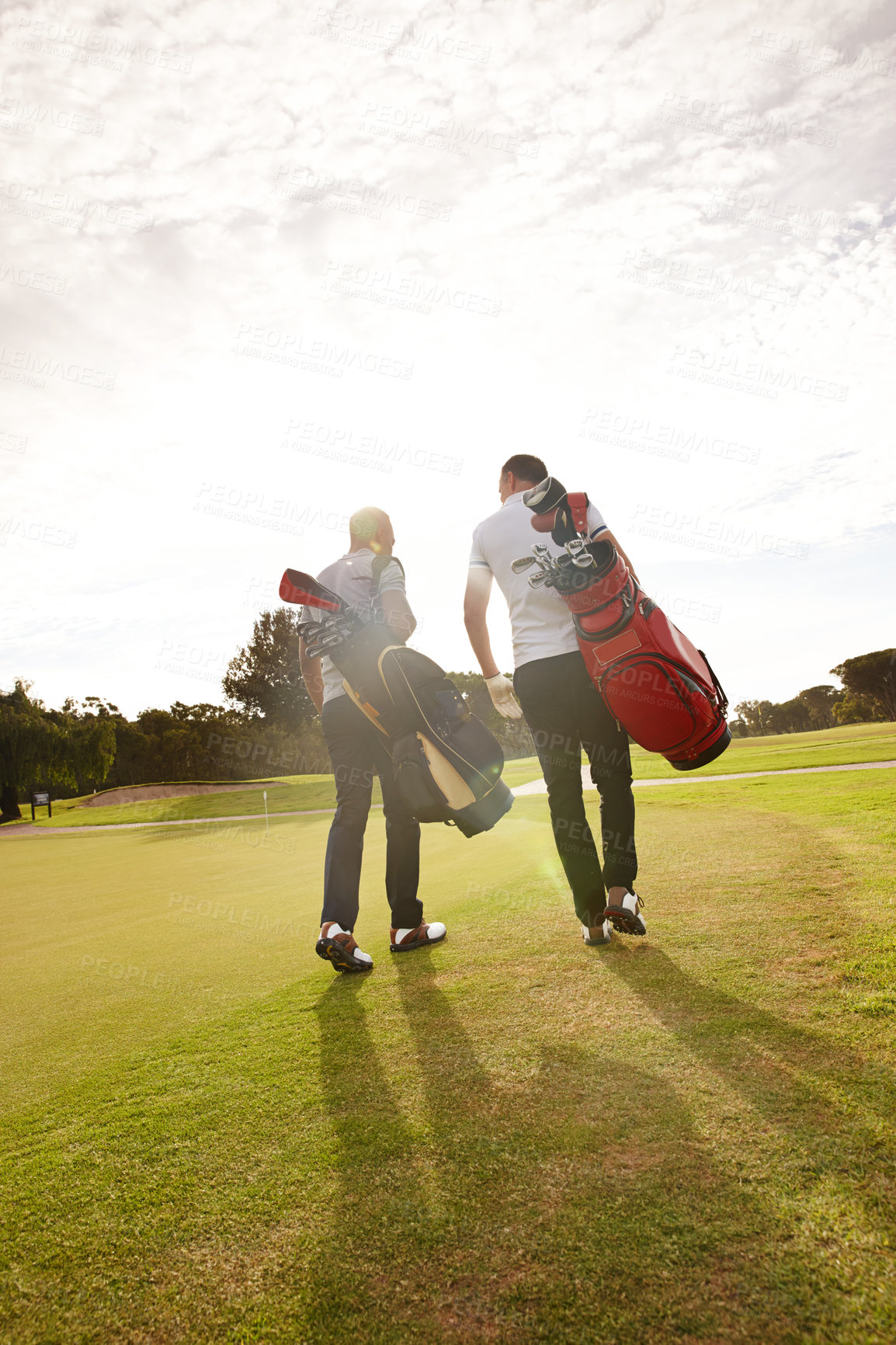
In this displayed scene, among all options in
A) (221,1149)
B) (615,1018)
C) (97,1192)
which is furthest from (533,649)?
(97,1192)

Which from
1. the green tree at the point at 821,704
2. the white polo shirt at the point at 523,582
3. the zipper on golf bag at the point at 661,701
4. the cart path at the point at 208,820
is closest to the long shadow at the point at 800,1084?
the zipper on golf bag at the point at 661,701

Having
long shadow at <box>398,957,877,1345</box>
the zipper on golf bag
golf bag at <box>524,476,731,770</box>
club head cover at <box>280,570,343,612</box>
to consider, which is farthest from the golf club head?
long shadow at <box>398,957,877,1345</box>

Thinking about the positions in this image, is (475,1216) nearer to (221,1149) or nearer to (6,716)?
(221,1149)

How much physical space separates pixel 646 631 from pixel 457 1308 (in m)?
2.45

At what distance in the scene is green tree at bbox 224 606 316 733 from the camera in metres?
52.4

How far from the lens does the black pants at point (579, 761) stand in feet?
11.1

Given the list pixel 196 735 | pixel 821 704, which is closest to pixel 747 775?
pixel 196 735

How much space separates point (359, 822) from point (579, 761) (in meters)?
1.31

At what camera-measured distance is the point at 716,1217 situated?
134cm

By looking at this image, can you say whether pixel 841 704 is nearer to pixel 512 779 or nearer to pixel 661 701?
pixel 512 779

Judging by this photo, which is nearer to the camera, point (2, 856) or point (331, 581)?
point (331, 581)

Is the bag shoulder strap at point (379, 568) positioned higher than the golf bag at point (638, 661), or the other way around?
the bag shoulder strap at point (379, 568)

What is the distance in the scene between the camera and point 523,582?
3701 millimetres

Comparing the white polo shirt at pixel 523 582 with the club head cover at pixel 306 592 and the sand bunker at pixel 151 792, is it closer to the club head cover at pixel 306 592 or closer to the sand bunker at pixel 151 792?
the club head cover at pixel 306 592
